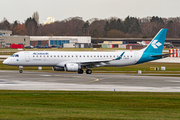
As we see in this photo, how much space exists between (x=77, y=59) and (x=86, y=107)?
27997 millimetres

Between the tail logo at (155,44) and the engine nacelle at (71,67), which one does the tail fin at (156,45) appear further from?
the engine nacelle at (71,67)

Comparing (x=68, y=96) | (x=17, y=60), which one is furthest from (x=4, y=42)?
(x=68, y=96)

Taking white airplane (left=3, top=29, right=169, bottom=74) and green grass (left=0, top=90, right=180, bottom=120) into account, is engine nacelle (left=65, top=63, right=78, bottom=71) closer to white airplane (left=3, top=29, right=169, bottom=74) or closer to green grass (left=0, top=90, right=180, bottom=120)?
white airplane (left=3, top=29, right=169, bottom=74)

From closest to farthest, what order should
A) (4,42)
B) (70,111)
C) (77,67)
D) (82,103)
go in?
(70,111) → (82,103) → (77,67) → (4,42)

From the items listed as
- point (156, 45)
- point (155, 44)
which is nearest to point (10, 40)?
point (155, 44)

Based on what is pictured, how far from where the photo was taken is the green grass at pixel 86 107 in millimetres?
15789

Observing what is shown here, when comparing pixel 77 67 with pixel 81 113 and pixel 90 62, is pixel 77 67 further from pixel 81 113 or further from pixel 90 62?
pixel 81 113

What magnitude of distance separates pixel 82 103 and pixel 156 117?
6.48m

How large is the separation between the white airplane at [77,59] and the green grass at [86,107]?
2071 centimetres

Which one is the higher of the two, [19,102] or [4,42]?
[4,42]

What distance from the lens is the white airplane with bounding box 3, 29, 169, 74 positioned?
45.7m

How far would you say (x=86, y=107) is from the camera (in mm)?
19438

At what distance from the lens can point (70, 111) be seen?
56.9 ft

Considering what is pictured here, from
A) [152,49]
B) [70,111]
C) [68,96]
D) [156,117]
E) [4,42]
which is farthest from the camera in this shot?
[4,42]
